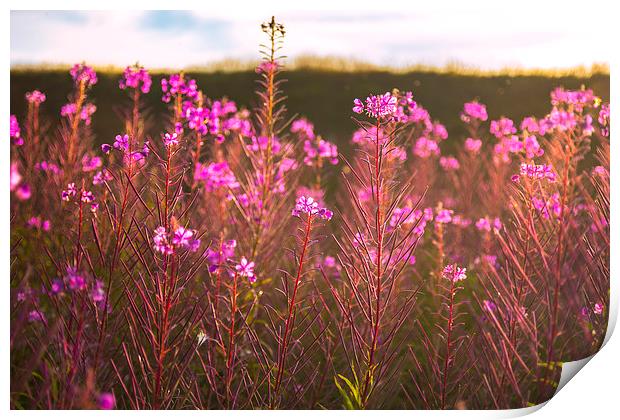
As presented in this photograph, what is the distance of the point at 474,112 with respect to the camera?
270 cm

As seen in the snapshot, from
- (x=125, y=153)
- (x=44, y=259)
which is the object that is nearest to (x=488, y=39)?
(x=125, y=153)

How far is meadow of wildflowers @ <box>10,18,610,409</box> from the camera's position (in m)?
2.14

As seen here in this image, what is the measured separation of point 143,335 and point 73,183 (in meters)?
0.58

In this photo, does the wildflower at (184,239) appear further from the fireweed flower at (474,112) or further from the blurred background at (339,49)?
the fireweed flower at (474,112)

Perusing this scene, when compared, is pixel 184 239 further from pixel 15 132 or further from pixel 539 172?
pixel 539 172

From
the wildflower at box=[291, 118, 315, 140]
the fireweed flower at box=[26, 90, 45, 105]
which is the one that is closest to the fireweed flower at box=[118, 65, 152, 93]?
the fireweed flower at box=[26, 90, 45, 105]

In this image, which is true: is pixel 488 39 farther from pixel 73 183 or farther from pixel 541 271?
pixel 73 183

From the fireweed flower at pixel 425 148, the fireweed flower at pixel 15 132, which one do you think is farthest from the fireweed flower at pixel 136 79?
the fireweed flower at pixel 425 148

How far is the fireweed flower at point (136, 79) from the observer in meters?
2.38

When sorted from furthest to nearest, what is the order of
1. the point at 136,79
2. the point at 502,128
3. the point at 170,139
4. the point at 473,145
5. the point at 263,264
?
the point at 473,145
the point at 502,128
the point at 263,264
the point at 136,79
the point at 170,139

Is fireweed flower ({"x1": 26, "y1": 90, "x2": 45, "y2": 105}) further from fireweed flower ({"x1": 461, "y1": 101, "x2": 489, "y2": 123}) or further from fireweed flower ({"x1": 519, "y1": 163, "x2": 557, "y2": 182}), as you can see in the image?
fireweed flower ({"x1": 519, "y1": 163, "x2": 557, "y2": 182})

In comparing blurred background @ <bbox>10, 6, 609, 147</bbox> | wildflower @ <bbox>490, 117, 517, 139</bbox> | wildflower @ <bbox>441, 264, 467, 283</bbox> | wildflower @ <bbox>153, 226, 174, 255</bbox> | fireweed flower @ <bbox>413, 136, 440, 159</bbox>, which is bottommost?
wildflower @ <bbox>441, 264, 467, 283</bbox>

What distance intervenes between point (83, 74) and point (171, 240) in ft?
2.28

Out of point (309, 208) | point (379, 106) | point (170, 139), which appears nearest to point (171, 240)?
point (170, 139)
